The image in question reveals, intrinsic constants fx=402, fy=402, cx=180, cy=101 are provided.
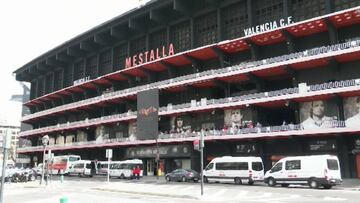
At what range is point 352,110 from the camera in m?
38.0

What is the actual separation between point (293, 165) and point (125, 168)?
2609 centimetres

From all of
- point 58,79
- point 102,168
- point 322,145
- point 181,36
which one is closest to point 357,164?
point 322,145

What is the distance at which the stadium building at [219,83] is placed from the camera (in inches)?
1556

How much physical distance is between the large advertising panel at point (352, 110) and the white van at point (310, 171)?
783 cm

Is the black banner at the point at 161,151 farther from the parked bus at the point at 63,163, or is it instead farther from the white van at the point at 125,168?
the parked bus at the point at 63,163

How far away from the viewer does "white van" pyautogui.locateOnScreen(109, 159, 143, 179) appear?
166 feet

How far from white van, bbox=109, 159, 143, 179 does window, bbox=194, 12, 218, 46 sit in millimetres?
18104

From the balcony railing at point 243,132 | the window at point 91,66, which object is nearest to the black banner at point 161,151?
the balcony railing at point 243,132

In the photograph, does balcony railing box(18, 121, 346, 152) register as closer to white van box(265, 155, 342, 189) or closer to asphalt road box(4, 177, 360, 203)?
white van box(265, 155, 342, 189)

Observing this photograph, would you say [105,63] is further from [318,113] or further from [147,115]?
[318,113]

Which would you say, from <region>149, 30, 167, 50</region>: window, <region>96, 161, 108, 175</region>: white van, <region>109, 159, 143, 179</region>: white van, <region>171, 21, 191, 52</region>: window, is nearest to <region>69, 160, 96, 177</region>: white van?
<region>96, 161, 108, 175</region>: white van

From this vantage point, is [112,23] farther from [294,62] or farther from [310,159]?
[310,159]

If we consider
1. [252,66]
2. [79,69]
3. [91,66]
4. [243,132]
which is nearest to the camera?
[243,132]

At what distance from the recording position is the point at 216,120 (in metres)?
50.9
